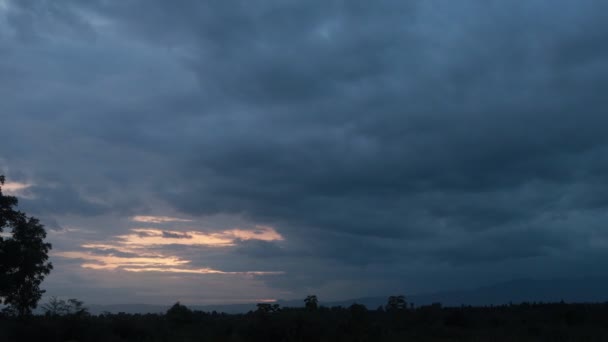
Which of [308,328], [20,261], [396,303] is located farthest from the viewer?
[396,303]

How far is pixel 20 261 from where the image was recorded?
40250 millimetres

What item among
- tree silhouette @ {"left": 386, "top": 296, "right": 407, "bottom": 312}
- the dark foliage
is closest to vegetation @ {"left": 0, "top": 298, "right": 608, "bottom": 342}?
the dark foliage

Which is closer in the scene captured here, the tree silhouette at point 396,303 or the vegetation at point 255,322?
the vegetation at point 255,322

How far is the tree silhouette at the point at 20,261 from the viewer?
40.2 metres

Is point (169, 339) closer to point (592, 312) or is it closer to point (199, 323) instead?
point (199, 323)

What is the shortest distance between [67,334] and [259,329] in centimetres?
892

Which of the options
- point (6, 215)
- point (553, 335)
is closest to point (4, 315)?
point (6, 215)

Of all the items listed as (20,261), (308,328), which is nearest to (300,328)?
(308,328)

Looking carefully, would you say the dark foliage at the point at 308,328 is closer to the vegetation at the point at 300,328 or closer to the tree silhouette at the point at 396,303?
the vegetation at the point at 300,328

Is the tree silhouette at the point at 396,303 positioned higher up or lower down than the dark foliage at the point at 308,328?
higher up

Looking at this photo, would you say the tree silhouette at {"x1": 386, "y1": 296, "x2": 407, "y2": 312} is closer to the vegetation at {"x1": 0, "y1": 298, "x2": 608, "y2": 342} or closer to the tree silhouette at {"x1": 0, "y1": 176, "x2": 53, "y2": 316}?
the vegetation at {"x1": 0, "y1": 298, "x2": 608, "y2": 342}

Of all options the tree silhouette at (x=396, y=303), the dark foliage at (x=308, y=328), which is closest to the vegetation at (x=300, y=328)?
the dark foliage at (x=308, y=328)

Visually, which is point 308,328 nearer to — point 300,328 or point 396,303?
point 300,328

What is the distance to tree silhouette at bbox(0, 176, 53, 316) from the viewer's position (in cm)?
4019
